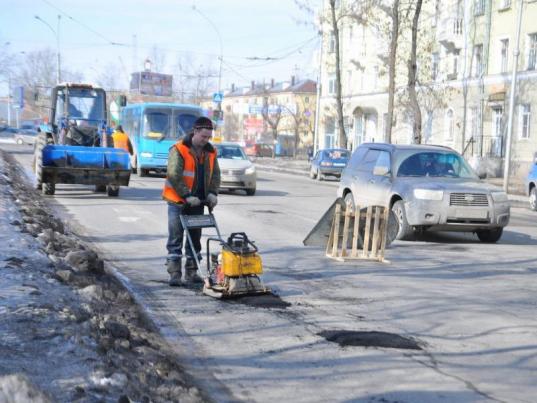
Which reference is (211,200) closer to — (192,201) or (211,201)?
(211,201)

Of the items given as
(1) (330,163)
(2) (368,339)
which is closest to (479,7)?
(1) (330,163)

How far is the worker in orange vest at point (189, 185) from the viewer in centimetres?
836

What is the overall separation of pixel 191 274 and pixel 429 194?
5.73m

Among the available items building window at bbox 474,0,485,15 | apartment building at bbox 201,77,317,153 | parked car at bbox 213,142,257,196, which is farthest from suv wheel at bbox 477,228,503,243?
apartment building at bbox 201,77,317,153

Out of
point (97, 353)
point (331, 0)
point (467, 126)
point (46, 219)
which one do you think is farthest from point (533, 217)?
point (331, 0)

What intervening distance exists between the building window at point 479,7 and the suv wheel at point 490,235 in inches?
1251

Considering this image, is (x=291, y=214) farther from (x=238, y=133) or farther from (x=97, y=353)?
(x=238, y=133)

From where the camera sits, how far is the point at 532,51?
38531 mm

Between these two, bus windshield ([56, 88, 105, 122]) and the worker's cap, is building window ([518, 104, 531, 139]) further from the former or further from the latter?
the worker's cap

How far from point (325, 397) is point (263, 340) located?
1.42m

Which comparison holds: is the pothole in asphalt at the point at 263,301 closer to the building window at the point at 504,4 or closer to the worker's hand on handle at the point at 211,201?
the worker's hand on handle at the point at 211,201

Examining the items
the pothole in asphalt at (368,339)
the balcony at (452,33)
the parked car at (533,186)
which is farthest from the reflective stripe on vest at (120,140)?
the balcony at (452,33)

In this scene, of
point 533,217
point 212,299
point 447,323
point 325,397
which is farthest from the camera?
point 533,217

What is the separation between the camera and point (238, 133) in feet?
417
